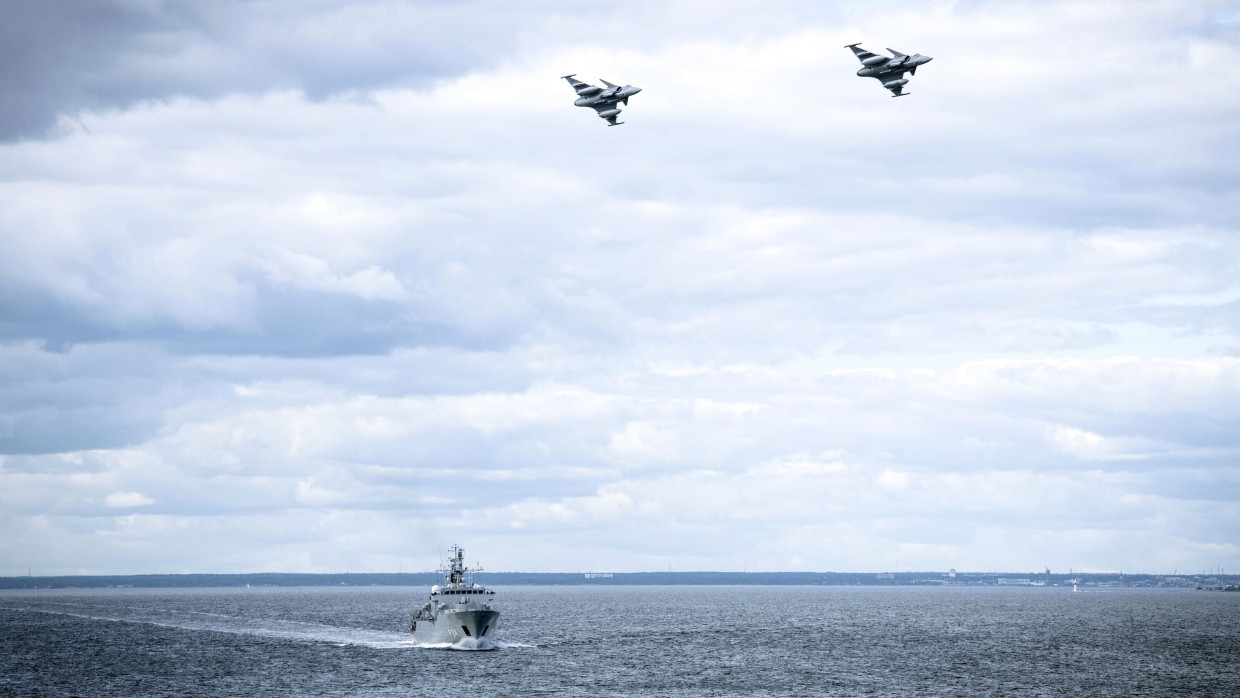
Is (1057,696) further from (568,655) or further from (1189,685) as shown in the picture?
(568,655)

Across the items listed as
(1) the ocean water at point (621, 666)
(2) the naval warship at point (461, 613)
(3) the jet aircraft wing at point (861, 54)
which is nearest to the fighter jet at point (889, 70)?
(3) the jet aircraft wing at point (861, 54)

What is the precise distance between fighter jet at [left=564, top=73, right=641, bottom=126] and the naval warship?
2521 inches

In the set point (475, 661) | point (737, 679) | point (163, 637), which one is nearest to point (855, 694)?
point (737, 679)

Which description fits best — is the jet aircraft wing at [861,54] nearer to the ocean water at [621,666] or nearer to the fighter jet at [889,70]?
the fighter jet at [889,70]

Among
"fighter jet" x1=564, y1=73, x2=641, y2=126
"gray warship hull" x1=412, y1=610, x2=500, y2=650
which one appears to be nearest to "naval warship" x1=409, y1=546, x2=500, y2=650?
"gray warship hull" x1=412, y1=610, x2=500, y2=650

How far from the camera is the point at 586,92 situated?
114000 millimetres

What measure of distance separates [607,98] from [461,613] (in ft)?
227

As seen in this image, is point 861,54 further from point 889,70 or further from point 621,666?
point 621,666

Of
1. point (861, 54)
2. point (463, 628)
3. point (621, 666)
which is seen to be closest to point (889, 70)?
point (861, 54)

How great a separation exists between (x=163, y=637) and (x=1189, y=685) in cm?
14824

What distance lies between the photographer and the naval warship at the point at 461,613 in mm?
151375

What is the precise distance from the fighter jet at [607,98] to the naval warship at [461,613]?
64039 millimetres

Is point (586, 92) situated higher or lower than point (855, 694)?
higher

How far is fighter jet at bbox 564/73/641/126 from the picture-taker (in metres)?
112
